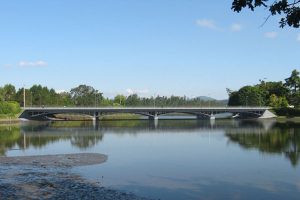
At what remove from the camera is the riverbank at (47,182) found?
19577 millimetres

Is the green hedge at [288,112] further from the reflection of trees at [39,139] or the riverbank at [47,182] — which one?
the riverbank at [47,182]

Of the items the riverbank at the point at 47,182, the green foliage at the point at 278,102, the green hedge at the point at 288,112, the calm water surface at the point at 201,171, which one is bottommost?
the calm water surface at the point at 201,171

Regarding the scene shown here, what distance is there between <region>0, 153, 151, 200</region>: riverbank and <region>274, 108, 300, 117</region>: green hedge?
98.9 metres

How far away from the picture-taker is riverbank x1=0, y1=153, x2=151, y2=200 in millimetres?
19577

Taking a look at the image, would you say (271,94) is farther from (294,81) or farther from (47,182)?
(47,182)

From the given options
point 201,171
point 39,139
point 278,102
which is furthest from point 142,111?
point 201,171

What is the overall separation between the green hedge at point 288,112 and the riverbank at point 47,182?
98938mm

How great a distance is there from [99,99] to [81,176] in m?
165

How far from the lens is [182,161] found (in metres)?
34.3

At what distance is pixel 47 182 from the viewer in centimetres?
2303

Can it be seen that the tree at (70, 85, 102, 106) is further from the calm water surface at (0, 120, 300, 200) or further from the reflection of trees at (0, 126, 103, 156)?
the calm water surface at (0, 120, 300, 200)

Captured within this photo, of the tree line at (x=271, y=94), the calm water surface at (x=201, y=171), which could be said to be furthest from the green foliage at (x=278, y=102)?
the calm water surface at (x=201, y=171)

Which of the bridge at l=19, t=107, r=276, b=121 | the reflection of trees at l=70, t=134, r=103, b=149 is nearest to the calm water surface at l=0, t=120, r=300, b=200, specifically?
the reflection of trees at l=70, t=134, r=103, b=149

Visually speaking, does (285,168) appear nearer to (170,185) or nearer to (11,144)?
(170,185)
